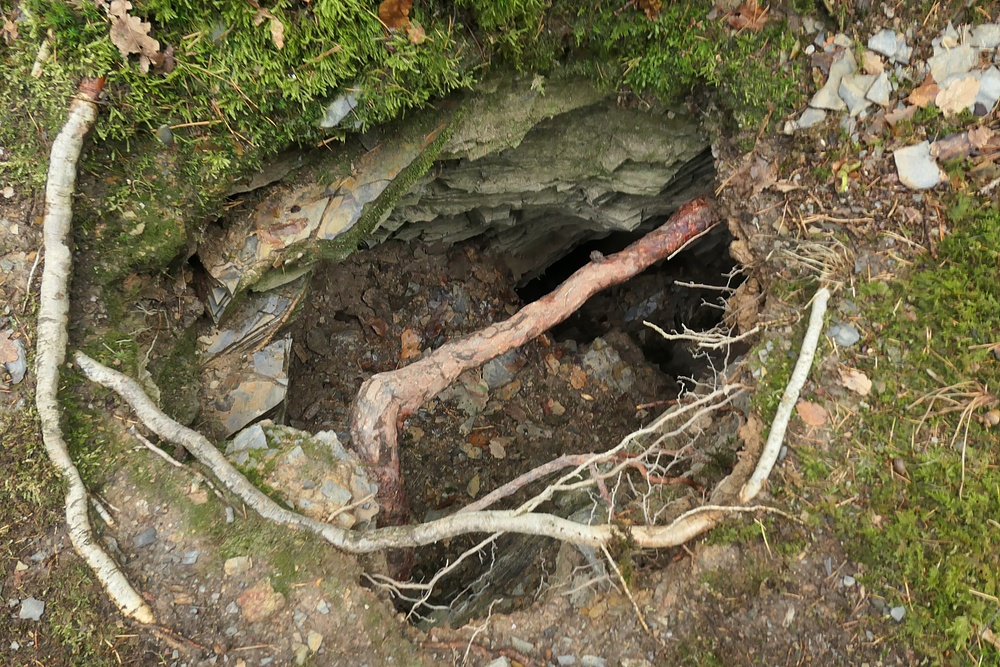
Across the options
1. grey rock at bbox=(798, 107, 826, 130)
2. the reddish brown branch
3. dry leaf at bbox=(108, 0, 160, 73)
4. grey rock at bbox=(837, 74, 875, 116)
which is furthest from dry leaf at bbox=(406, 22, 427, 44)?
grey rock at bbox=(837, 74, 875, 116)

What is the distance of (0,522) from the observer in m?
2.17

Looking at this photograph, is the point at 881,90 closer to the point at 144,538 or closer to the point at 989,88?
the point at 989,88

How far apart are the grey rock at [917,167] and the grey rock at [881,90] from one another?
0.25 meters

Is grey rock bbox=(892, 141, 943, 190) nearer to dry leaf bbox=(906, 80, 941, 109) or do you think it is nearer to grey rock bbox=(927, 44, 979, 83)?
dry leaf bbox=(906, 80, 941, 109)

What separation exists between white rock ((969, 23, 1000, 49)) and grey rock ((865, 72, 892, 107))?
0.33 m

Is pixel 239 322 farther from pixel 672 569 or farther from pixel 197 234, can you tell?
pixel 672 569

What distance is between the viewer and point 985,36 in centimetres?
237

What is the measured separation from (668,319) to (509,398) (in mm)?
2533

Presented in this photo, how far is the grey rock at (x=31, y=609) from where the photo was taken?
210 cm

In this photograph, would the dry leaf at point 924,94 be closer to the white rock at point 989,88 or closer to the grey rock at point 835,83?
the white rock at point 989,88

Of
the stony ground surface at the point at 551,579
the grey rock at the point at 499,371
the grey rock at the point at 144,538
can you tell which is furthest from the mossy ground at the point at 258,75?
the grey rock at the point at 499,371

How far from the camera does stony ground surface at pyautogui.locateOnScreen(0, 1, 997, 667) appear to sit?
2.16 metres

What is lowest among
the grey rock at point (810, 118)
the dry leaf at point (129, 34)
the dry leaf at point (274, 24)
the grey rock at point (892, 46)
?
the grey rock at point (810, 118)

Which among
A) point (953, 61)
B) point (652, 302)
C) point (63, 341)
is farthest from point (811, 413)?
point (652, 302)
